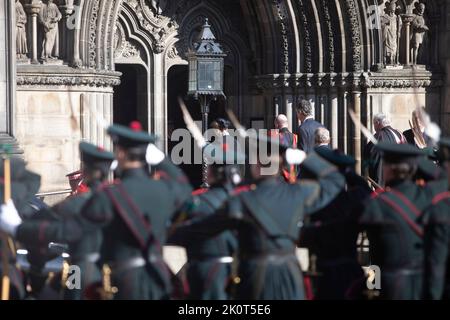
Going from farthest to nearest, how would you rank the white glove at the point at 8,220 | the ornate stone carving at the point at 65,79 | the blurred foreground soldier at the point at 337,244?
the ornate stone carving at the point at 65,79
the blurred foreground soldier at the point at 337,244
the white glove at the point at 8,220

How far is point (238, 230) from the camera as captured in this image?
816 centimetres

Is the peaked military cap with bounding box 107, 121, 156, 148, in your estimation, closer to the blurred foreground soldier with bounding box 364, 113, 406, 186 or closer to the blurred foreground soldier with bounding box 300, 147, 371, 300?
the blurred foreground soldier with bounding box 300, 147, 371, 300

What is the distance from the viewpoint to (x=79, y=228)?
320 inches

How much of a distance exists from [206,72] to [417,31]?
3.35 meters

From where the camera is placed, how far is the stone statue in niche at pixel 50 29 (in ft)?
49.9

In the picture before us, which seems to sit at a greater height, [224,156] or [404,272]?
[224,156]

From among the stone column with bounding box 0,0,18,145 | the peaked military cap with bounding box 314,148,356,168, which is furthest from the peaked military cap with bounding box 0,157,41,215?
the stone column with bounding box 0,0,18,145

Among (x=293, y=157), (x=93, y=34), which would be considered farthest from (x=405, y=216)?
(x=93, y=34)

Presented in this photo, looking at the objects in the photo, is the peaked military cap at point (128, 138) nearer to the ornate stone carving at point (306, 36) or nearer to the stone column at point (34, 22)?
the stone column at point (34, 22)

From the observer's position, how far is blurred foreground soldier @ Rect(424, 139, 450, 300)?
7719mm

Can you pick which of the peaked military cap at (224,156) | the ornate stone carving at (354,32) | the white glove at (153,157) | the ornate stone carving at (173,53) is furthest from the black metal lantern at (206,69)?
the white glove at (153,157)

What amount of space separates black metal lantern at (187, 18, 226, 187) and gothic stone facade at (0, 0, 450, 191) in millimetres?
1180

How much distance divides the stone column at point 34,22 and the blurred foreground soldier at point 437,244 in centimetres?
839

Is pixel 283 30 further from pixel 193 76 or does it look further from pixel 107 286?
pixel 107 286
